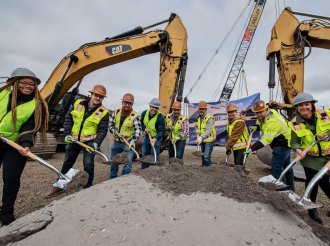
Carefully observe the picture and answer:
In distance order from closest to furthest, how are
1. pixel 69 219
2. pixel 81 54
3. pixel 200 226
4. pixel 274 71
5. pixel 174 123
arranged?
1. pixel 200 226
2. pixel 69 219
3. pixel 174 123
4. pixel 274 71
5. pixel 81 54

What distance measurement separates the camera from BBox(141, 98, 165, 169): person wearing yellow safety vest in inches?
206

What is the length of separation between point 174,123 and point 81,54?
3109 mm

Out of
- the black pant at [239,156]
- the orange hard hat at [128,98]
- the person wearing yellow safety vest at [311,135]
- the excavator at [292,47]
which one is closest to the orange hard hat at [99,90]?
the orange hard hat at [128,98]

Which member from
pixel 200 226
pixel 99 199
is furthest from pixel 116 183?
pixel 200 226

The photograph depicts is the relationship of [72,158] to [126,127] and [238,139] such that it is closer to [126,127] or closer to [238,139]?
[126,127]

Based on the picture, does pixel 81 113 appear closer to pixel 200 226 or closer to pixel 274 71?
pixel 200 226

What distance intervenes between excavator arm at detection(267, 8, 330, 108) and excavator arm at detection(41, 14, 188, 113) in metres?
2.18

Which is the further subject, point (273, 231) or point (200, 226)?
point (273, 231)

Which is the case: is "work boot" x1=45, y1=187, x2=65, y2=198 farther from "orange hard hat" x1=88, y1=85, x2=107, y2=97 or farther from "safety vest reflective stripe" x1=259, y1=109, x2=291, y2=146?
"safety vest reflective stripe" x1=259, y1=109, x2=291, y2=146

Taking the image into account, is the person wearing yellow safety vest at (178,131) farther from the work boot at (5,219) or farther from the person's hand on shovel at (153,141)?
the work boot at (5,219)

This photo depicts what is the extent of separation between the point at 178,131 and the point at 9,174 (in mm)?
3516

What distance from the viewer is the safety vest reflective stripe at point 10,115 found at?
2.87 meters

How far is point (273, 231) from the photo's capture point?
6.89 feet

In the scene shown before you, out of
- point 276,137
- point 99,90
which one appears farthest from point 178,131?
point 99,90
